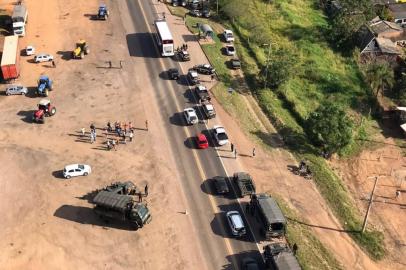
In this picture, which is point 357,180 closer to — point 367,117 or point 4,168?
point 367,117

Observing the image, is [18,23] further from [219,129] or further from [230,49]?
[219,129]

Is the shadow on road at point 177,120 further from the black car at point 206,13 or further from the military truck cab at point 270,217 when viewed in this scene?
the black car at point 206,13

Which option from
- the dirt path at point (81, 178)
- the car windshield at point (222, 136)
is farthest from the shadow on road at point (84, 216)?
the car windshield at point (222, 136)

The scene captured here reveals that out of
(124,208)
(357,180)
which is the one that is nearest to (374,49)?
(357,180)

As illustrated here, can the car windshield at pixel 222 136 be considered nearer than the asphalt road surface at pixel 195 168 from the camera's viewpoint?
No

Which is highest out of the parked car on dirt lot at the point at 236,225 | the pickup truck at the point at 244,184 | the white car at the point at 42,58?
the white car at the point at 42,58

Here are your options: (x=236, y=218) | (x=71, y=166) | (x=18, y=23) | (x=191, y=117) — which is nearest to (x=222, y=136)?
(x=191, y=117)
